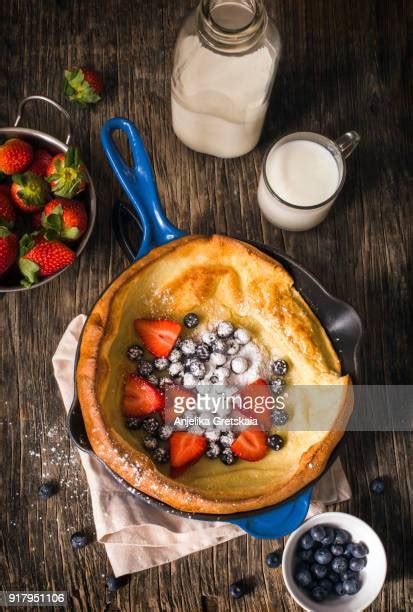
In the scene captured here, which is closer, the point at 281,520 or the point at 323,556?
the point at 281,520

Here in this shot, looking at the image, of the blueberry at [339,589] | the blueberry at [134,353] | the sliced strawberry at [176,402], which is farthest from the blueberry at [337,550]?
the blueberry at [134,353]

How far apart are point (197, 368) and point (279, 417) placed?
28cm

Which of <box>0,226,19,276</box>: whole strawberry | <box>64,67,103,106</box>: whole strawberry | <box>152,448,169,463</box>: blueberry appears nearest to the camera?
<box>152,448,169,463</box>: blueberry

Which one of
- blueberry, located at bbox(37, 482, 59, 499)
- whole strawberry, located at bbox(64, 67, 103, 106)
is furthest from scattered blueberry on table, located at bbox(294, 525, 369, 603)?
whole strawberry, located at bbox(64, 67, 103, 106)

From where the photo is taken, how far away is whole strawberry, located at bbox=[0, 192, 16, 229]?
217cm

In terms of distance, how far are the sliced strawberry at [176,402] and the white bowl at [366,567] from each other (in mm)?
519

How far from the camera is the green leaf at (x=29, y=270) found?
2131mm

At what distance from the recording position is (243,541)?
7.57 feet

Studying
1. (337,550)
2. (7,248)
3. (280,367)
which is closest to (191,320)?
(280,367)

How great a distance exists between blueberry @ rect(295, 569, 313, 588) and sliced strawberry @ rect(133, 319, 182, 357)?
0.81 metres

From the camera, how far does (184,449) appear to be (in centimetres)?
200

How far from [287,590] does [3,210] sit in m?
1.52

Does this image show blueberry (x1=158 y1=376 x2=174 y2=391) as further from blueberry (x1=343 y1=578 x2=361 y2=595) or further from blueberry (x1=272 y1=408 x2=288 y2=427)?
blueberry (x1=343 y1=578 x2=361 y2=595)

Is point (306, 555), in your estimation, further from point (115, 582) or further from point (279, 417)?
point (115, 582)
